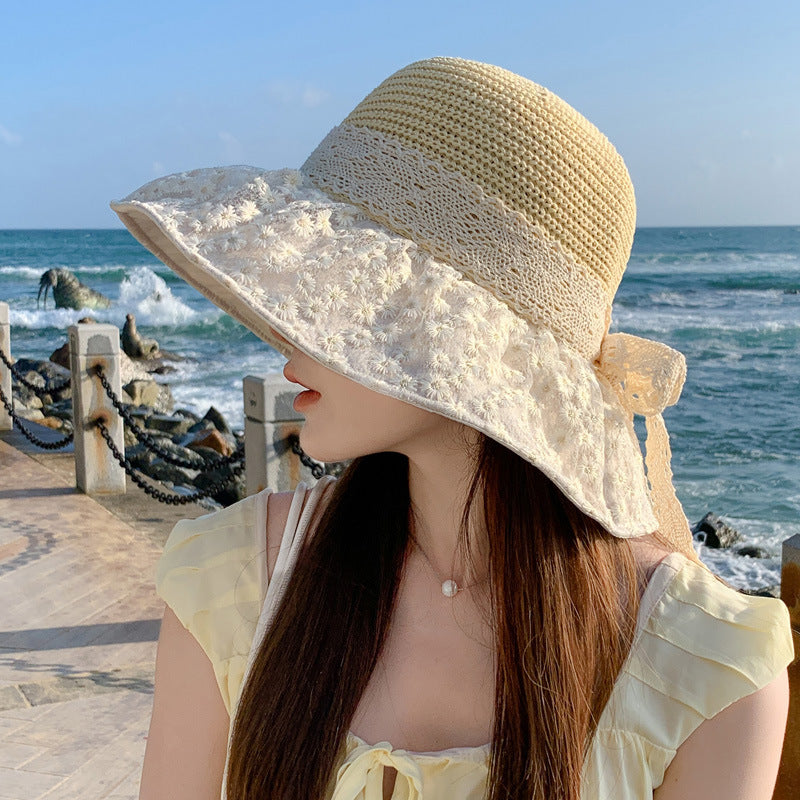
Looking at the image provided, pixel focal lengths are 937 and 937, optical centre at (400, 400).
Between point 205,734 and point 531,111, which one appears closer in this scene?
point 531,111

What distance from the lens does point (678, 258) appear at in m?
53.9

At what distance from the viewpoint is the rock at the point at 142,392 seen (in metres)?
14.7

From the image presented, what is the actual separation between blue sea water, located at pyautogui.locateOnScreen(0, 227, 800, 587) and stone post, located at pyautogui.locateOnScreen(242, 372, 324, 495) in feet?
16.4

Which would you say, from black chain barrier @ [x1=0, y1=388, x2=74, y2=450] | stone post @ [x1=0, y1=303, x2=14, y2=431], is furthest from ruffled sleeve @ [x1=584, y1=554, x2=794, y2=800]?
stone post @ [x1=0, y1=303, x2=14, y2=431]

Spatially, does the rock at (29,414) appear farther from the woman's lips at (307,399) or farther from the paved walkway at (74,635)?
the woman's lips at (307,399)

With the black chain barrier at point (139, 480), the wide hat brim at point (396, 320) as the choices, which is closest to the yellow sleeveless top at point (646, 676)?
the wide hat brim at point (396, 320)

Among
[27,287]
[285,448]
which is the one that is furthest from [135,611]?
[27,287]

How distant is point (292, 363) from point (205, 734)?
60 cm

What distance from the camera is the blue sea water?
11.4m

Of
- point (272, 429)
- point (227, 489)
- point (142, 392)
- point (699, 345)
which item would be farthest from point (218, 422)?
point (699, 345)

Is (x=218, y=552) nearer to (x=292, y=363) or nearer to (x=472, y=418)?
(x=292, y=363)

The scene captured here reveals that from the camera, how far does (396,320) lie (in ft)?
4.16

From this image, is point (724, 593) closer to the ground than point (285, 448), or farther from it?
farther from it

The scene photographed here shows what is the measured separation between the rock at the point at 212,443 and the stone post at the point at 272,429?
6487 millimetres
